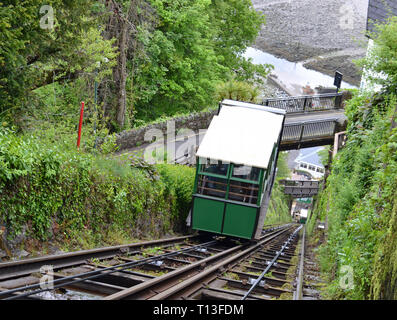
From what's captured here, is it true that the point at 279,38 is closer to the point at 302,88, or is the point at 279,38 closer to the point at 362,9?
the point at 302,88

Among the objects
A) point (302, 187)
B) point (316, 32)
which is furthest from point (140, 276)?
point (316, 32)

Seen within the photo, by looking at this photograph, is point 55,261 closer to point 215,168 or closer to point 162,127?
point 215,168

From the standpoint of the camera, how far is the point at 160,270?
364 inches

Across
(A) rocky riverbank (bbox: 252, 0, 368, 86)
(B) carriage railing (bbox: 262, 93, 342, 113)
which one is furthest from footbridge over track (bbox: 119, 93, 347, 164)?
(A) rocky riverbank (bbox: 252, 0, 368, 86)

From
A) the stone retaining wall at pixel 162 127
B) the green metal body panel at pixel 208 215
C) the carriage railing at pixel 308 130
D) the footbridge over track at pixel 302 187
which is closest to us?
Answer: the green metal body panel at pixel 208 215

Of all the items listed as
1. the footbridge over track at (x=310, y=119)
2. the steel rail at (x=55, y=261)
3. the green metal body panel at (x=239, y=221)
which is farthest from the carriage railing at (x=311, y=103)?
the steel rail at (x=55, y=261)

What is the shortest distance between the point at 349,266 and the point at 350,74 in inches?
1885

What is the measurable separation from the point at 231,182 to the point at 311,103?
2054 centimetres

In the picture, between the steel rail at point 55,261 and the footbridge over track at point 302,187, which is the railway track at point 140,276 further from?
the footbridge over track at point 302,187

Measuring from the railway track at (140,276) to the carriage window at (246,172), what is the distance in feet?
7.61

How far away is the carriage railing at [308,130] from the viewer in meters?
25.2

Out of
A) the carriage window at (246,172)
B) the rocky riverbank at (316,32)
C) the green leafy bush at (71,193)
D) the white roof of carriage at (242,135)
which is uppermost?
the rocky riverbank at (316,32)

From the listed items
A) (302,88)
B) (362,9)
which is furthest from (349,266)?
(362,9)

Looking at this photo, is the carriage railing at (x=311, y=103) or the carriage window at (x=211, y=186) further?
the carriage railing at (x=311, y=103)
